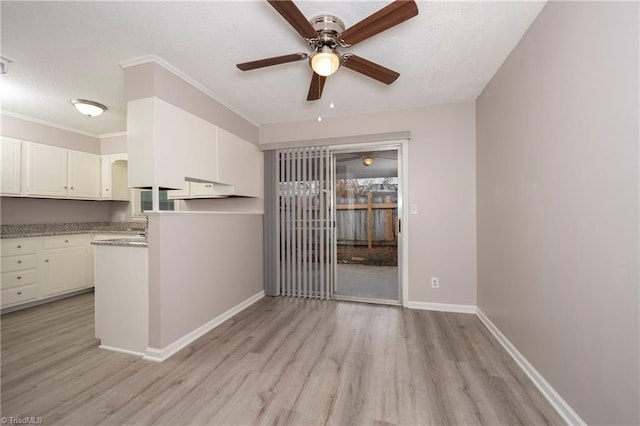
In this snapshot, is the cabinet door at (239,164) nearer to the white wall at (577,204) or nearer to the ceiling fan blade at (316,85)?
the ceiling fan blade at (316,85)

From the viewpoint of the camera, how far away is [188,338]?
2.32m

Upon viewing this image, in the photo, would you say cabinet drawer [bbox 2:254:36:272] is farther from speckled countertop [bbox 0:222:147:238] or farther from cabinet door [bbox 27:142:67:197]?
cabinet door [bbox 27:142:67:197]

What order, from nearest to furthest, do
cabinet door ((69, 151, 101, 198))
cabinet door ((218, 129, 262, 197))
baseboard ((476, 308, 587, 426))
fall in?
baseboard ((476, 308, 587, 426))
cabinet door ((218, 129, 262, 197))
cabinet door ((69, 151, 101, 198))

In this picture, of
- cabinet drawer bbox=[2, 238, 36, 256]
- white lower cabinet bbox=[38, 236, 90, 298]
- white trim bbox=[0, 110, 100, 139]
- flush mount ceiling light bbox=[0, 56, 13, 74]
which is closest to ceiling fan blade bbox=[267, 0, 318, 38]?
flush mount ceiling light bbox=[0, 56, 13, 74]

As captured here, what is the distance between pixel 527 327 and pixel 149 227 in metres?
3.01

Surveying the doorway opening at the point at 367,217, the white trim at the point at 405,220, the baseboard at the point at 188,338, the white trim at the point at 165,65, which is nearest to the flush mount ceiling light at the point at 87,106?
the white trim at the point at 165,65

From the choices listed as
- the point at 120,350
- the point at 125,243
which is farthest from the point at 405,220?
the point at 120,350

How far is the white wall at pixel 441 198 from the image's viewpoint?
3014mm

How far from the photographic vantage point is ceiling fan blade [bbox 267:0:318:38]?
1298mm

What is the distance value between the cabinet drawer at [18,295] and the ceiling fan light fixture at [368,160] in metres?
4.69

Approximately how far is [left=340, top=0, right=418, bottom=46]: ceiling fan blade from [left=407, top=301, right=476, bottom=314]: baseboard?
2.89 metres

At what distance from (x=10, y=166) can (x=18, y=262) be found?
123 cm

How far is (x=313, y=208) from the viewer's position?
354 centimetres

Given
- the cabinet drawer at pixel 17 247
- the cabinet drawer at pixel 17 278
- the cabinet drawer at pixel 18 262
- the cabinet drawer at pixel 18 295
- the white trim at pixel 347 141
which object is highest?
the white trim at pixel 347 141
